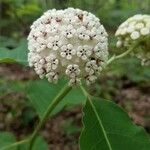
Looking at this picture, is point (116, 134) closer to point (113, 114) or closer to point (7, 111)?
point (113, 114)

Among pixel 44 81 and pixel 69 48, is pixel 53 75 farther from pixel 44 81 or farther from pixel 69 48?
pixel 44 81

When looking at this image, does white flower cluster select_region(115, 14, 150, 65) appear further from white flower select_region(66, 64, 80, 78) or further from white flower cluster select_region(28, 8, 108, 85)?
white flower select_region(66, 64, 80, 78)

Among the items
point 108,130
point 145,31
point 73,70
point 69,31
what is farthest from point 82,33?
point 108,130

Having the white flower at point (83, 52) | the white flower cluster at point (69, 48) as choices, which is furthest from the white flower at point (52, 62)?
the white flower at point (83, 52)

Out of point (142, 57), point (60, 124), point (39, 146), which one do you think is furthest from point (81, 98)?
point (60, 124)

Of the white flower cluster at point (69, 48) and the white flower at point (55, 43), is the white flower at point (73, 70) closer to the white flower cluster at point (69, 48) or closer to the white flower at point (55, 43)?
the white flower cluster at point (69, 48)
